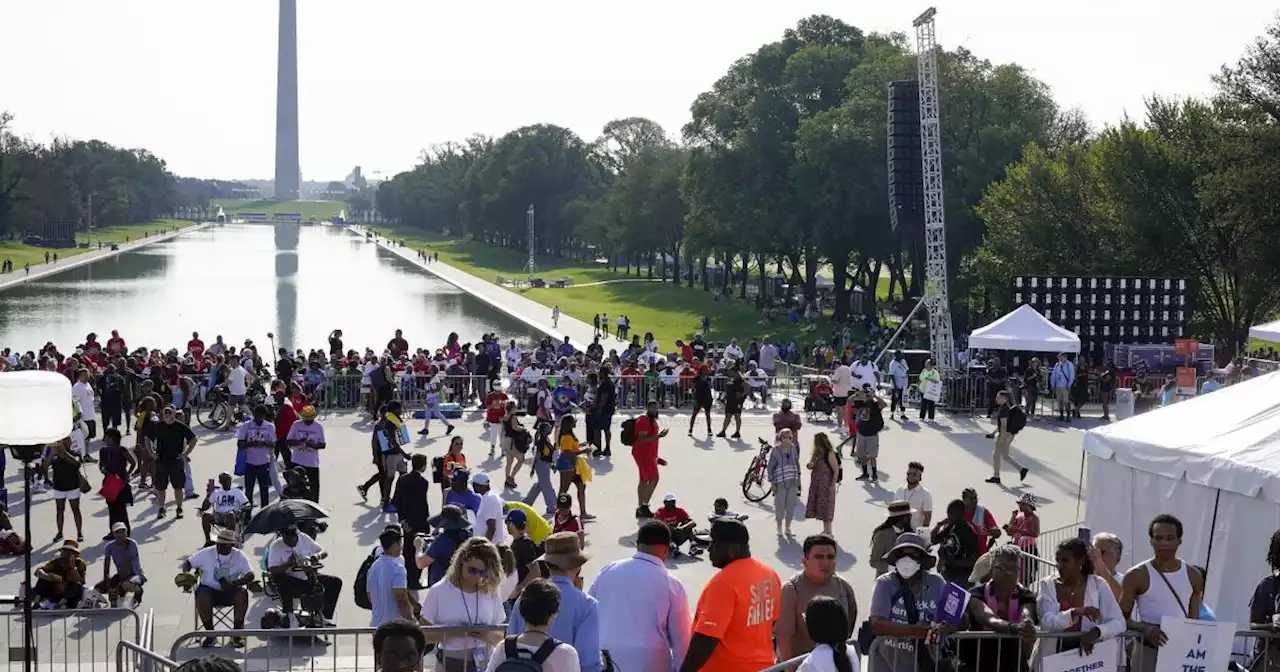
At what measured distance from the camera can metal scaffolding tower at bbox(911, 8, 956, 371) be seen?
3556 centimetres

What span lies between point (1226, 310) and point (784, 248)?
73.2 feet

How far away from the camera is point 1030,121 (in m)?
53.1

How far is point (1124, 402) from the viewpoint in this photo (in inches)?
1052

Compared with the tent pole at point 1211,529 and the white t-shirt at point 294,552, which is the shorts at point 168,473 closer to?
the white t-shirt at point 294,552

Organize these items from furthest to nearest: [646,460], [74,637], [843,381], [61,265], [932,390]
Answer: [61,265], [932,390], [843,381], [646,460], [74,637]

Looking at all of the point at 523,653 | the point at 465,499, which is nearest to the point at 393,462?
the point at 465,499

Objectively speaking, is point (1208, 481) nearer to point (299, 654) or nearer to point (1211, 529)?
point (1211, 529)

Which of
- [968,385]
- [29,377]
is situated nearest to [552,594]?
[29,377]

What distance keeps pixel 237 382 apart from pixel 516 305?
44.8 m

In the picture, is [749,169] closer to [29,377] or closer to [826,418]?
[826,418]

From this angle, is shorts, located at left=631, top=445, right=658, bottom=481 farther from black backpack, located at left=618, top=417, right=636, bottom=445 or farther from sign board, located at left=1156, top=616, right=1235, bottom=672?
sign board, located at left=1156, top=616, right=1235, bottom=672

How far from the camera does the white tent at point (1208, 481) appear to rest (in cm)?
1159

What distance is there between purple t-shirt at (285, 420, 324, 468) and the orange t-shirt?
1046cm

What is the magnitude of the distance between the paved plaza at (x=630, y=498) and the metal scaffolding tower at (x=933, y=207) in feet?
27.2
